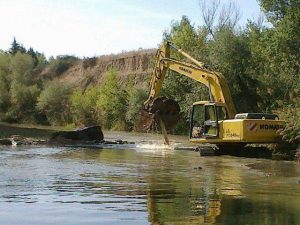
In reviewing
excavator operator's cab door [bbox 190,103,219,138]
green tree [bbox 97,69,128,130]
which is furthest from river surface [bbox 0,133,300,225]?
green tree [bbox 97,69,128,130]

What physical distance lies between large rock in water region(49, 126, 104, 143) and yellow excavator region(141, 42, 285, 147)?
24.5 ft

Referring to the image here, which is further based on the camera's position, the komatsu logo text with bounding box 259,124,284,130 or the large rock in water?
the large rock in water

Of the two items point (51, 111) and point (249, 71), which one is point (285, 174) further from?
point (51, 111)

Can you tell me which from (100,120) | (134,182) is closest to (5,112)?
(100,120)

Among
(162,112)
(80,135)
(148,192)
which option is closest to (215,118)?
(162,112)

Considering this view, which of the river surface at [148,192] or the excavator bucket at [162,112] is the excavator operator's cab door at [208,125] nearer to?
the excavator bucket at [162,112]

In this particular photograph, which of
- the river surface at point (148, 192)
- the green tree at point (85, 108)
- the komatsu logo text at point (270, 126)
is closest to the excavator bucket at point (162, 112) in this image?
the komatsu logo text at point (270, 126)

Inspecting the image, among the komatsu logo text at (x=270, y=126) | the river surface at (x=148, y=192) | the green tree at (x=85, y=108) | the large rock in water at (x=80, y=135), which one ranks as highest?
the green tree at (x=85, y=108)

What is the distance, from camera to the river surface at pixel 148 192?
9.52 m

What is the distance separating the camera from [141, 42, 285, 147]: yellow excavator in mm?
23062

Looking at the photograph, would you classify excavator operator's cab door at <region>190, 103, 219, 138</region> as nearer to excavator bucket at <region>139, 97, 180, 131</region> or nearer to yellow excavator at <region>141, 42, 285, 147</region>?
yellow excavator at <region>141, 42, 285, 147</region>

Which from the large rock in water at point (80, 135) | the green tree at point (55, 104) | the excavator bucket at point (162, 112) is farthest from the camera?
the green tree at point (55, 104)

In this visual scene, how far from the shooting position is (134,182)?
14.7 m

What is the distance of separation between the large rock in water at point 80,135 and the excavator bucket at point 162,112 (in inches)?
304
